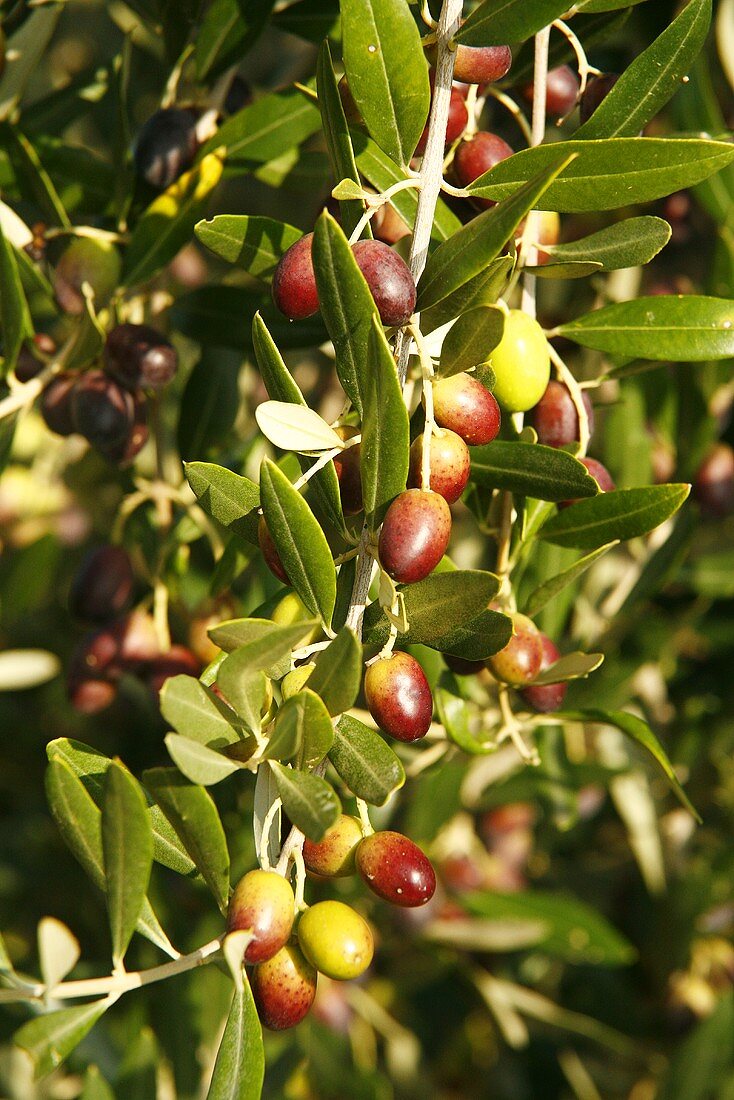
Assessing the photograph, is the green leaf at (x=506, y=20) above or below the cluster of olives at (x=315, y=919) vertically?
above

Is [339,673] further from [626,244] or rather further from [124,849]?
[626,244]

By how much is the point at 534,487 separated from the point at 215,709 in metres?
0.29

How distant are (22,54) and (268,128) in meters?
0.33

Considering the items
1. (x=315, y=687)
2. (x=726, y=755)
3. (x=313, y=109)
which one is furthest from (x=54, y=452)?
(x=315, y=687)

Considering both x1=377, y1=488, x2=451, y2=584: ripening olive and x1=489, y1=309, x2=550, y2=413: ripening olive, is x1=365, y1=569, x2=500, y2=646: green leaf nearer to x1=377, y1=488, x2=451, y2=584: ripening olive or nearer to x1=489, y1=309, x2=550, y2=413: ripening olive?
x1=377, y1=488, x2=451, y2=584: ripening olive

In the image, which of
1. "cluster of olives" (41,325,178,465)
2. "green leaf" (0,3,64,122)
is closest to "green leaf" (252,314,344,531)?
"cluster of olives" (41,325,178,465)

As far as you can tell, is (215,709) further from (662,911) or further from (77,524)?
(77,524)

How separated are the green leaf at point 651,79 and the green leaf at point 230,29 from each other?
0.42 meters

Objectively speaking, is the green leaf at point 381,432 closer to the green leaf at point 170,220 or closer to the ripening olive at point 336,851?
the ripening olive at point 336,851

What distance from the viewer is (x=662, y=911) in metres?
1.79

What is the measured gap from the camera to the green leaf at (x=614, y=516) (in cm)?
79

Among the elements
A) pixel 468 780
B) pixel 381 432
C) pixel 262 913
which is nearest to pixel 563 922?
pixel 468 780

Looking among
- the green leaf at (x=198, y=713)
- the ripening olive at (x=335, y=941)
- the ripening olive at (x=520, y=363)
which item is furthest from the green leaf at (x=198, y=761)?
the ripening olive at (x=520, y=363)

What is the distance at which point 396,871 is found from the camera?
67 centimetres
